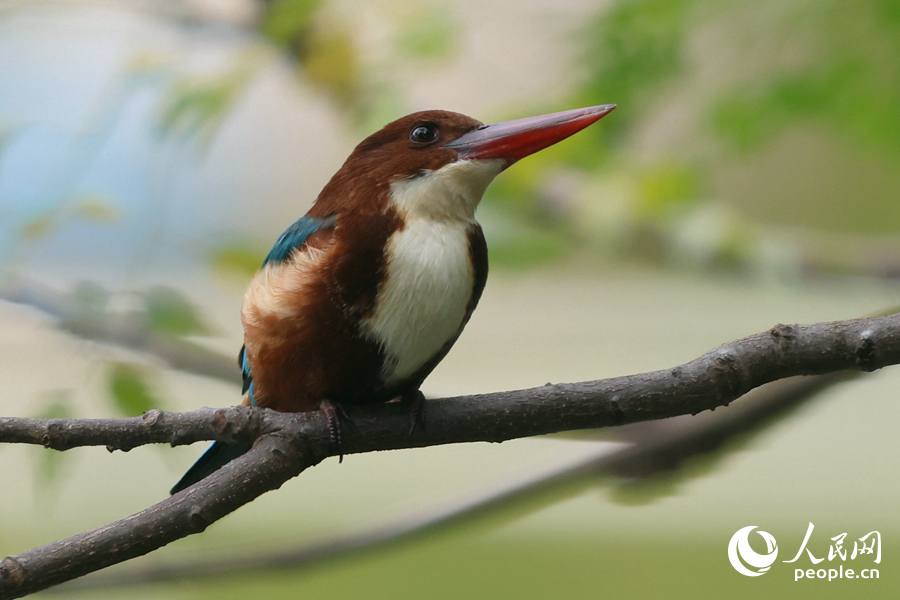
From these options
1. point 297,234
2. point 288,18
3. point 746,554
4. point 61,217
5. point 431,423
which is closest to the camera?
point 431,423

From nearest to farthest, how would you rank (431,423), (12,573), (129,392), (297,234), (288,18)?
(12,573) → (431,423) → (297,234) → (129,392) → (288,18)

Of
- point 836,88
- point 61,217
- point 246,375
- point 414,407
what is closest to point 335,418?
point 414,407

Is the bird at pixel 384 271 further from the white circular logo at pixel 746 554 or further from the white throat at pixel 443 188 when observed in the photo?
the white circular logo at pixel 746 554

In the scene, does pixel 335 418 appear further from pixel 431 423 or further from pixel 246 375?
pixel 246 375

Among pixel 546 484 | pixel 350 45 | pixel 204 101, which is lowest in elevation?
pixel 546 484

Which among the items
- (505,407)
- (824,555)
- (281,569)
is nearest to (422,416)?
(505,407)

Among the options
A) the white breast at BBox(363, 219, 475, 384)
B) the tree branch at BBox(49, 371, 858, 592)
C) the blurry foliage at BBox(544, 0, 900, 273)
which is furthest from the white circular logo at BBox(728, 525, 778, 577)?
the white breast at BBox(363, 219, 475, 384)

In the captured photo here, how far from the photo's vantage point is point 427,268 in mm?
850

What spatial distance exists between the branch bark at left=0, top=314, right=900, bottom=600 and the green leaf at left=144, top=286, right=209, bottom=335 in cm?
33

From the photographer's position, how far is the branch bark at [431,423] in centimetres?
68

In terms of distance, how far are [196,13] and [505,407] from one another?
118 cm

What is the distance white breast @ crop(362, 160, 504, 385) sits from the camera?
85cm

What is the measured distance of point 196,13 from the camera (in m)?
1.58

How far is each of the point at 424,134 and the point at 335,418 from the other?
35cm
